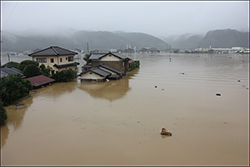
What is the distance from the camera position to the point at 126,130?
838 cm

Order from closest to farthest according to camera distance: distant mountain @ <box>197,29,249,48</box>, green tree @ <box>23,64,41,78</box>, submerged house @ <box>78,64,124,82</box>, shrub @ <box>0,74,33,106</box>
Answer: shrub @ <box>0,74,33,106</box> < green tree @ <box>23,64,41,78</box> < submerged house @ <box>78,64,124,82</box> < distant mountain @ <box>197,29,249,48</box>

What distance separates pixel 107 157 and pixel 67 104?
645 cm

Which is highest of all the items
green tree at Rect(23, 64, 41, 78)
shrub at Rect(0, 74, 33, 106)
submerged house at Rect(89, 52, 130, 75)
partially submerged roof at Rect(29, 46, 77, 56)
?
partially submerged roof at Rect(29, 46, 77, 56)

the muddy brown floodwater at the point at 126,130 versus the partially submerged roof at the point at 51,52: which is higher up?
the partially submerged roof at the point at 51,52

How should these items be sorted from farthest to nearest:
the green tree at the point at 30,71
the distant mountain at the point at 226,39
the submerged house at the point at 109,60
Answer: the distant mountain at the point at 226,39 → the submerged house at the point at 109,60 → the green tree at the point at 30,71

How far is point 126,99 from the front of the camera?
13320 mm

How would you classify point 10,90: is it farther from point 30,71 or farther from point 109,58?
point 109,58

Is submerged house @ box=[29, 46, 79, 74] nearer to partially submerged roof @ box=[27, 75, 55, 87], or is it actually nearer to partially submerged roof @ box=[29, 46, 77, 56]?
partially submerged roof @ box=[29, 46, 77, 56]

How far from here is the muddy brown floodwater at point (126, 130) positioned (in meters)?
6.50

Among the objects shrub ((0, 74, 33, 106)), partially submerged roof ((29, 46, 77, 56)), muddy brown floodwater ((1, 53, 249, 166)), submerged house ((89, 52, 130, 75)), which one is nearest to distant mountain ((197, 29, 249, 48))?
submerged house ((89, 52, 130, 75))

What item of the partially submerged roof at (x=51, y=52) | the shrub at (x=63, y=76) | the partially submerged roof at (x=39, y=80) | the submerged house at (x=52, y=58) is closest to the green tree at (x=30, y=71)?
the partially submerged roof at (x=39, y=80)

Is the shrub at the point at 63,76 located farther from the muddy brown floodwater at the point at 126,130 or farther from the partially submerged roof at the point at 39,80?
the muddy brown floodwater at the point at 126,130

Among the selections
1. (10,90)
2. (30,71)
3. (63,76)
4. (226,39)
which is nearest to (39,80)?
(30,71)

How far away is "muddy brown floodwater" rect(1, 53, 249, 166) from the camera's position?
6.50m
